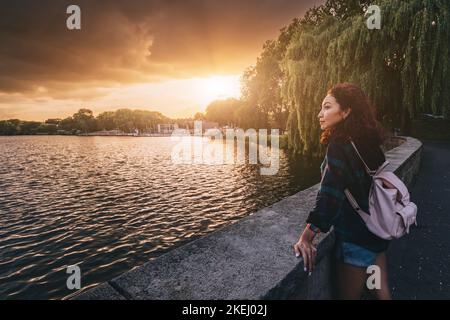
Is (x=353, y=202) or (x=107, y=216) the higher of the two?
(x=353, y=202)

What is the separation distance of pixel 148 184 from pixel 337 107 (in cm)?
1570

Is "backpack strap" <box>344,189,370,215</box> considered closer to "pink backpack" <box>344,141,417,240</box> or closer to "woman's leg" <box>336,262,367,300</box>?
"pink backpack" <box>344,141,417,240</box>

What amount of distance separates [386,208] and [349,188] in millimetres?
256

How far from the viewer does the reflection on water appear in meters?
6.88

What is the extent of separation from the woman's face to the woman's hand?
79 cm

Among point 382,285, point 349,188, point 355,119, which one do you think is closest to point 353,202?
point 349,188

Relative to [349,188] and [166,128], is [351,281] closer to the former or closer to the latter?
[349,188]

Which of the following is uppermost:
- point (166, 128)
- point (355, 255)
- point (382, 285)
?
point (166, 128)

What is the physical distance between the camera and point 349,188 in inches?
74.0

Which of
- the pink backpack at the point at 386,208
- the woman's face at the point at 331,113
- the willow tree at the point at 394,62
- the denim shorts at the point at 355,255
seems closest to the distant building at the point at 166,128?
the willow tree at the point at 394,62

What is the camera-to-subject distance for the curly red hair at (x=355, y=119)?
74.1 inches

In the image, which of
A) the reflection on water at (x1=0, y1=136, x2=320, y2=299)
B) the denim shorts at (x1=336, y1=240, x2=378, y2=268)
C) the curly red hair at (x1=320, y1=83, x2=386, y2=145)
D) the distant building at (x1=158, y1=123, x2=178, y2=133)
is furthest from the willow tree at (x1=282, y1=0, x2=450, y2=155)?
the distant building at (x1=158, y1=123, x2=178, y2=133)
